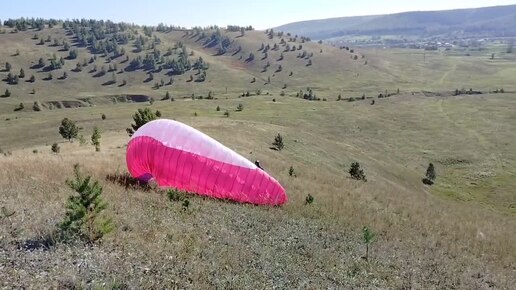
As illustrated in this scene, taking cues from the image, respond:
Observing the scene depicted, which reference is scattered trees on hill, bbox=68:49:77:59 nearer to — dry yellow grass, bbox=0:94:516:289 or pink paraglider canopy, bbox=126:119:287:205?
dry yellow grass, bbox=0:94:516:289

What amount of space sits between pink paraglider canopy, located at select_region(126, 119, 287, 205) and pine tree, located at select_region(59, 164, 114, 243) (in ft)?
20.7

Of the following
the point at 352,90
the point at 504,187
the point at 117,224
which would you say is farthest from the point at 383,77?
the point at 117,224

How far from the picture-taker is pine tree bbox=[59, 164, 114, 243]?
43.1 feet

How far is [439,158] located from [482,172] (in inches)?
271

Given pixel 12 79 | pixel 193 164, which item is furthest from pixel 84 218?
pixel 12 79

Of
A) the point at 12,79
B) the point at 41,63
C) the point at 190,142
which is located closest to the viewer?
the point at 190,142

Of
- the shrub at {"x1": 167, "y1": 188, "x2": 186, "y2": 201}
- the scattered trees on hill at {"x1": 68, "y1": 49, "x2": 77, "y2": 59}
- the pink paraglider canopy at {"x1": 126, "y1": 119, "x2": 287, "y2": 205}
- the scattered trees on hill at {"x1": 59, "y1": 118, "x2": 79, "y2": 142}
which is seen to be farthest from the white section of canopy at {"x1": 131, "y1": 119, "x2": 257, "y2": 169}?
the scattered trees on hill at {"x1": 68, "y1": 49, "x2": 77, "y2": 59}

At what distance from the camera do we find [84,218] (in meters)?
13.5

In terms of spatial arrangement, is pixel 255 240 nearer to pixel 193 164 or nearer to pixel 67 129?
pixel 193 164

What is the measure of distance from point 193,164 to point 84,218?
270 inches

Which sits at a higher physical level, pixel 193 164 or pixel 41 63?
pixel 193 164

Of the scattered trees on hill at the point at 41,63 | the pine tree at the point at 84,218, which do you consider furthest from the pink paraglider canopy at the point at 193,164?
the scattered trees on hill at the point at 41,63

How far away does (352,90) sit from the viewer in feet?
480

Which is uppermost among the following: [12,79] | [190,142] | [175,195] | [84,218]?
[190,142]
